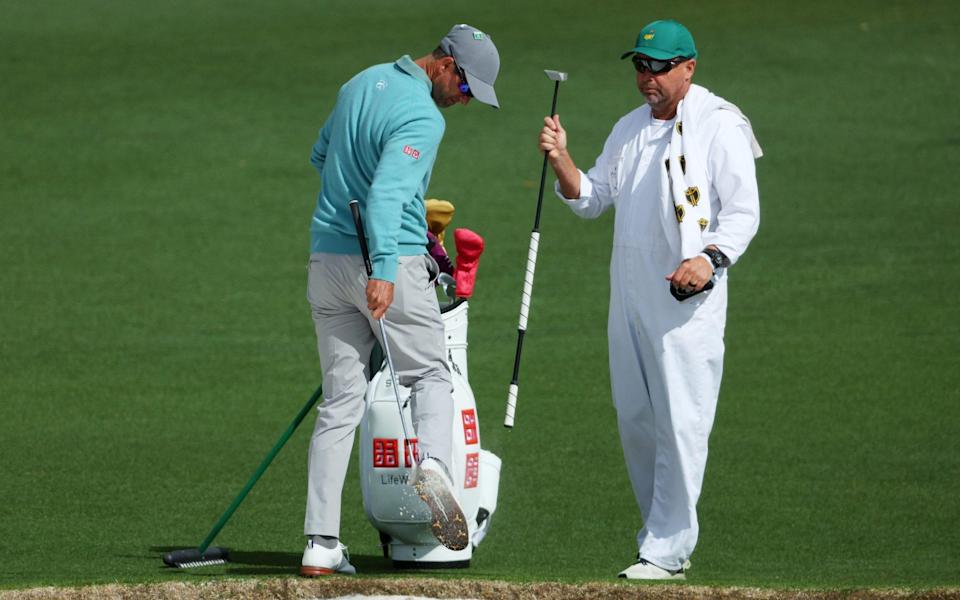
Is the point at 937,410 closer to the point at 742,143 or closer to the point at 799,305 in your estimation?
the point at 799,305

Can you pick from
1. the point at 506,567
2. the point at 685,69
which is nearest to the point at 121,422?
the point at 506,567

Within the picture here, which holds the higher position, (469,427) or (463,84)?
(463,84)

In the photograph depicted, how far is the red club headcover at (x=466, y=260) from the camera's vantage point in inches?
271

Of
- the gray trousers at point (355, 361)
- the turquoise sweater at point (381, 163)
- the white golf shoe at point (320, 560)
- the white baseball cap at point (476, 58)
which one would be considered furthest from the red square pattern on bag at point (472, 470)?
the white baseball cap at point (476, 58)

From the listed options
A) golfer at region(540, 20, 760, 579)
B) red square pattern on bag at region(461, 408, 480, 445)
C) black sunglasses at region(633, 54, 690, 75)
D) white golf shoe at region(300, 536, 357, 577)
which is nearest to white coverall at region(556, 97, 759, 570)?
golfer at region(540, 20, 760, 579)

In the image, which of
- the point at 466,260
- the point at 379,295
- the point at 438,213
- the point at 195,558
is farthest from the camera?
the point at 438,213

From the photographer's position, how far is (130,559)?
22.7ft

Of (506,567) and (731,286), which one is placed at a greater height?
(731,286)

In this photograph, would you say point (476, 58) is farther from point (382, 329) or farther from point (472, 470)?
point (472, 470)

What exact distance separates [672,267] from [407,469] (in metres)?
1.37

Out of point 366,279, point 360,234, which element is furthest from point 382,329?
point 360,234

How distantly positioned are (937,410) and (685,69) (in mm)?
4288

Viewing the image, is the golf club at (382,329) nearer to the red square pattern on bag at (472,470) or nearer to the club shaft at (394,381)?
the club shaft at (394,381)

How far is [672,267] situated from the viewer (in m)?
6.37
